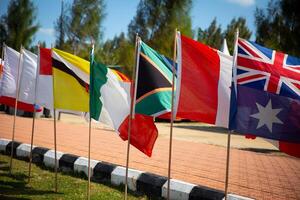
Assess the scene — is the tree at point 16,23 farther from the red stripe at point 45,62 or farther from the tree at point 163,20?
the red stripe at point 45,62

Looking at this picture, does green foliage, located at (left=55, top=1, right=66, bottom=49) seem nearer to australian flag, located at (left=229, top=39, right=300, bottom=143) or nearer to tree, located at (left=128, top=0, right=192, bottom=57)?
tree, located at (left=128, top=0, right=192, bottom=57)

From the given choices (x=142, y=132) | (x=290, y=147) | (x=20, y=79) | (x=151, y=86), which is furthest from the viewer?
(x=20, y=79)

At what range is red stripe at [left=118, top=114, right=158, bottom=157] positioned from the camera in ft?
21.8

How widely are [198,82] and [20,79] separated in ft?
16.8

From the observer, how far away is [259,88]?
5.30 meters

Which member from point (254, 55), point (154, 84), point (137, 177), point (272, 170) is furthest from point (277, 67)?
point (272, 170)

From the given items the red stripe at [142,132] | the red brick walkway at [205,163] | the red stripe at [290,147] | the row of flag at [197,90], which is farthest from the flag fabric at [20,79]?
the red stripe at [290,147]

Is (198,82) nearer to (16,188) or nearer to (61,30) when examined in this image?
(16,188)

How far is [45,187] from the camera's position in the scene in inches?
304

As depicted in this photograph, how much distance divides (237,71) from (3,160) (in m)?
7.58

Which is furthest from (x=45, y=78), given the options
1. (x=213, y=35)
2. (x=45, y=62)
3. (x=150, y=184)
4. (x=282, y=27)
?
(x=213, y=35)

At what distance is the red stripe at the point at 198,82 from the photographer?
5801 millimetres

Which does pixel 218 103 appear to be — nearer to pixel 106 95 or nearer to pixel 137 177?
Result: pixel 106 95

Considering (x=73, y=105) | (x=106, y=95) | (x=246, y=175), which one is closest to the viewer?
(x=106, y=95)
